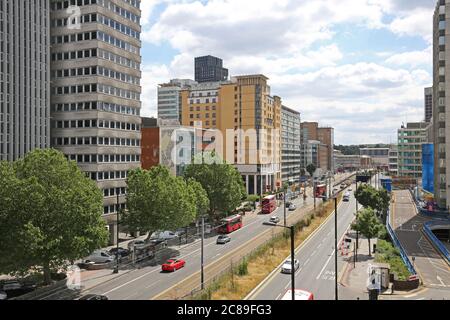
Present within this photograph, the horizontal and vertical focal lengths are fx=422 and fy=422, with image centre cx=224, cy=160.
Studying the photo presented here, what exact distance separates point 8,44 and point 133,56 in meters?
20.8

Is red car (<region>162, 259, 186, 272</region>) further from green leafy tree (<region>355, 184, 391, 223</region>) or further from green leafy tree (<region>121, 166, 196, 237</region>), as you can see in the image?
green leafy tree (<region>355, 184, 391, 223</region>)

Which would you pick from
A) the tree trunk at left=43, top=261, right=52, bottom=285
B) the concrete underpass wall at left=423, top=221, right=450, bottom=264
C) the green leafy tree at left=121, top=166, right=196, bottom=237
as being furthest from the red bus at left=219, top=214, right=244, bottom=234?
the tree trunk at left=43, top=261, right=52, bottom=285

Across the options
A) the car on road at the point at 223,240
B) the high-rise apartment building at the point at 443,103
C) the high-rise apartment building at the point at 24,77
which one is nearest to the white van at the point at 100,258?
the car on road at the point at 223,240

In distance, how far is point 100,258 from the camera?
5281 centimetres

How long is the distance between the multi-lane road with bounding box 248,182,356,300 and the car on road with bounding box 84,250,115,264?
2087cm

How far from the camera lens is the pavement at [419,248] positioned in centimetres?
4741

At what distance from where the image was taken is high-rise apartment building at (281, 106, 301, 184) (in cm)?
17293

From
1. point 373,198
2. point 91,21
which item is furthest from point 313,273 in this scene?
point 91,21

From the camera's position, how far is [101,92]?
65625 mm

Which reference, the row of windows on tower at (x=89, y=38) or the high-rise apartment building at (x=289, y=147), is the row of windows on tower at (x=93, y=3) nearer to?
the row of windows on tower at (x=89, y=38)

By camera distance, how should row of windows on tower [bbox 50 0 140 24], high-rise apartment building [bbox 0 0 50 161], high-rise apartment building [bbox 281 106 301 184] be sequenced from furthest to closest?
high-rise apartment building [bbox 281 106 301 184] → row of windows on tower [bbox 50 0 140 24] → high-rise apartment building [bbox 0 0 50 161]

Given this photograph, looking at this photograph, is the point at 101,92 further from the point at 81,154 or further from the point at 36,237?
the point at 36,237

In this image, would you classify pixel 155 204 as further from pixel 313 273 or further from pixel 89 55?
pixel 89 55

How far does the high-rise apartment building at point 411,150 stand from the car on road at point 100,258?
144 meters
